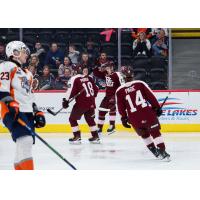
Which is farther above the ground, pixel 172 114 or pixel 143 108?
pixel 143 108

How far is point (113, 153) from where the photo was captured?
275 inches

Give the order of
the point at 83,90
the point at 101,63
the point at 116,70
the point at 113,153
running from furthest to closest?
the point at 116,70 < the point at 101,63 < the point at 83,90 < the point at 113,153

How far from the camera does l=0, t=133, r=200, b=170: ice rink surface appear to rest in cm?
599

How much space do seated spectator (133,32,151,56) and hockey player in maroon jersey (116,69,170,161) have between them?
482 cm

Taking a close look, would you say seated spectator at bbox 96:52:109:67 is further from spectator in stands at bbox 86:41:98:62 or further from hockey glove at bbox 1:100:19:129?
hockey glove at bbox 1:100:19:129

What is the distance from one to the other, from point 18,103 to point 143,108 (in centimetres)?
224

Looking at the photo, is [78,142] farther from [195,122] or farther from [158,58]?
[158,58]

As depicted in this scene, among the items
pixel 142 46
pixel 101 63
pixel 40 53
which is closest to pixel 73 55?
pixel 40 53

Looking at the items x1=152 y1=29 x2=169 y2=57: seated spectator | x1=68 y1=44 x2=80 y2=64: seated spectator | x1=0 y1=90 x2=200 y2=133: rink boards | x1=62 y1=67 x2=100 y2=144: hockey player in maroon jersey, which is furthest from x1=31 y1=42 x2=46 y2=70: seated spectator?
x1=62 y1=67 x2=100 y2=144: hockey player in maroon jersey

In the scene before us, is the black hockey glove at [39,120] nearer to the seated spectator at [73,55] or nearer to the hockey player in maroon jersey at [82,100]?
the hockey player in maroon jersey at [82,100]

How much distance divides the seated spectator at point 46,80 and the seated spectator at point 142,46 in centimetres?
186

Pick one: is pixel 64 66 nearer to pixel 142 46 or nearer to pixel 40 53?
pixel 40 53

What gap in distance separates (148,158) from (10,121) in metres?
2.61

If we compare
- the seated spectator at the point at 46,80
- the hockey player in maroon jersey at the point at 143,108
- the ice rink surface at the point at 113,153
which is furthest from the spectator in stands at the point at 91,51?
the hockey player in maroon jersey at the point at 143,108
